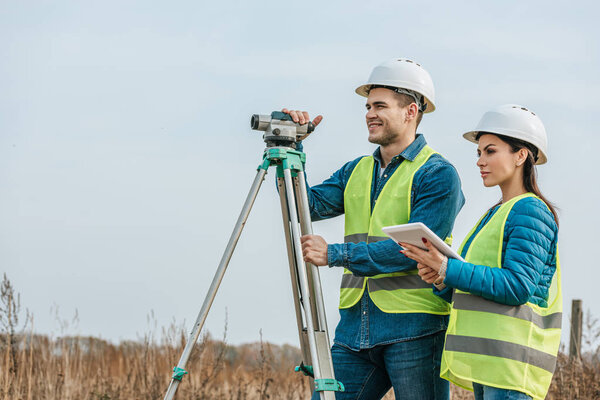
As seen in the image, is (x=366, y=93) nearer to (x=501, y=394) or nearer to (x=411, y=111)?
(x=411, y=111)

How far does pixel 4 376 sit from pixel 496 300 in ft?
15.5

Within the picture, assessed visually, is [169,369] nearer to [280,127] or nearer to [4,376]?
[4,376]

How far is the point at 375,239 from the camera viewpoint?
3273 mm

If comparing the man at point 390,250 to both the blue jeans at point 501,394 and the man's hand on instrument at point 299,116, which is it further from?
the blue jeans at point 501,394

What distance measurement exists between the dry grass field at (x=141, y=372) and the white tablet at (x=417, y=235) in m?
3.31

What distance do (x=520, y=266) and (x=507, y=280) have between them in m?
0.07

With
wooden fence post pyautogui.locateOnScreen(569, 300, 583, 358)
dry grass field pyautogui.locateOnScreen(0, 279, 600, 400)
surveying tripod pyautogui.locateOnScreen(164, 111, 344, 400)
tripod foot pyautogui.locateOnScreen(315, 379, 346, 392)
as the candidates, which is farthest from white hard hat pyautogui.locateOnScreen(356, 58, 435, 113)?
wooden fence post pyautogui.locateOnScreen(569, 300, 583, 358)

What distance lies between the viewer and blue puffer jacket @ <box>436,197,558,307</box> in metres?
2.68

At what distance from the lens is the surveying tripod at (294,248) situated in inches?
123

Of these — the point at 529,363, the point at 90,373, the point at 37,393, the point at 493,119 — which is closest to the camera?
the point at 529,363

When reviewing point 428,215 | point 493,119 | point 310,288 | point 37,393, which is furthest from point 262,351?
point 493,119

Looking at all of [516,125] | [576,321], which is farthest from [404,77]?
[576,321]

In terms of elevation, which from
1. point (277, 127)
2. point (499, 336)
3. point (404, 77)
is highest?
point (404, 77)

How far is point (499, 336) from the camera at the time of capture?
108 inches
